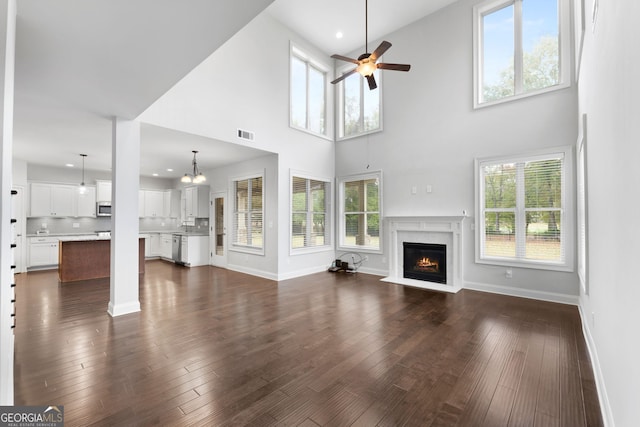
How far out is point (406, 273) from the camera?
19.9 feet

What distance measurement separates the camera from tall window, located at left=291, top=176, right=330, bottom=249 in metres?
6.49

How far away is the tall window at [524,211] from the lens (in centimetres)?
447

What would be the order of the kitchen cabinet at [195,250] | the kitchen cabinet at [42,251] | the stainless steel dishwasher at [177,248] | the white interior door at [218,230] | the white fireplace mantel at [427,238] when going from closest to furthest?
the white fireplace mantel at [427,238], the kitchen cabinet at [42,251], the white interior door at [218,230], the kitchen cabinet at [195,250], the stainless steel dishwasher at [177,248]

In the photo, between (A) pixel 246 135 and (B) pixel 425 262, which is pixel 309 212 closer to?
(A) pixel 246 135

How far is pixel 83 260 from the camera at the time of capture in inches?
242

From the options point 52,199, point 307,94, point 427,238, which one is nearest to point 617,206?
point 427,238

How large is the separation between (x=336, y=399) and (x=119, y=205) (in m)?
3.59

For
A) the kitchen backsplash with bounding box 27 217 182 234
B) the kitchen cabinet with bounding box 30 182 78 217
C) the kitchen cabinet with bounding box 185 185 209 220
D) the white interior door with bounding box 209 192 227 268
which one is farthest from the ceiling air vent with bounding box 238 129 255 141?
the kitchen cabinet with bounding box 30 182 78 217

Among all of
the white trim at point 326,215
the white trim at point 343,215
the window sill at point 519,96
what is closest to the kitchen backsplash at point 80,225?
the white trim at point 326,215

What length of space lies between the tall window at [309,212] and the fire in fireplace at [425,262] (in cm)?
207

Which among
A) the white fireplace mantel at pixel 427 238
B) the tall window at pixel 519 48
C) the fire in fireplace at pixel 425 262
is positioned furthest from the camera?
the fire in fireplace at pixel 425 262

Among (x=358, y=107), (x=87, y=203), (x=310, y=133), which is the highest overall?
(x=358, y=107)

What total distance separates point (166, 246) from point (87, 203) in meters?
2.47

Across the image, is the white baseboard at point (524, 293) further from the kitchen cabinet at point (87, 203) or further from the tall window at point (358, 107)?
the kitchen cabinet at point (87, 203)
